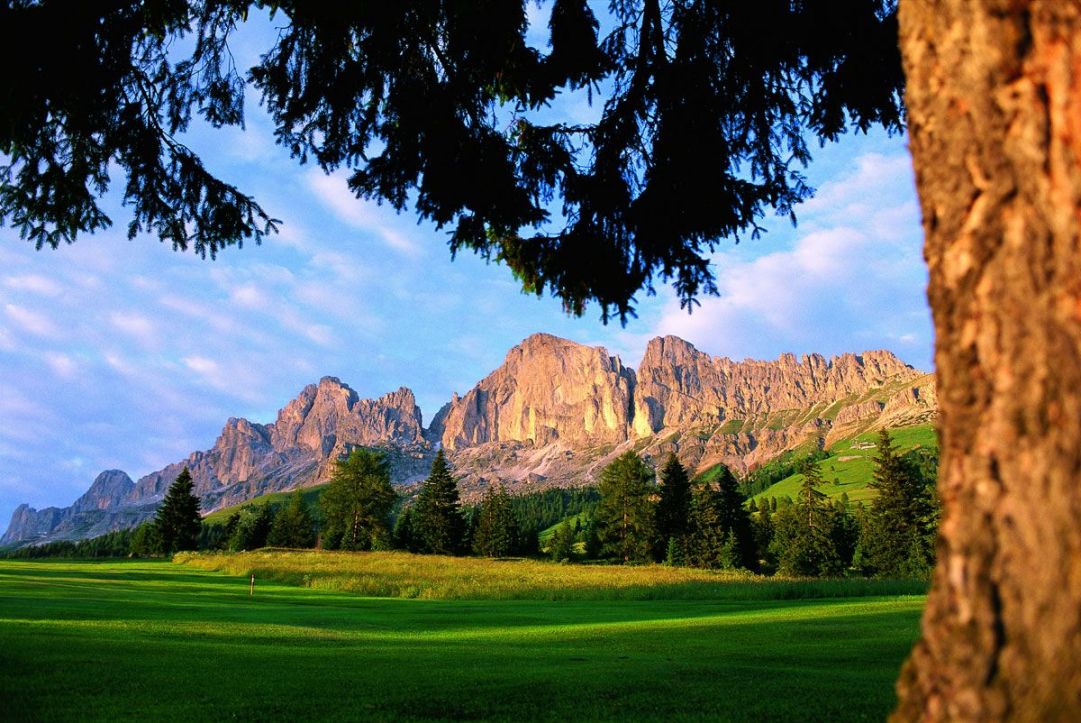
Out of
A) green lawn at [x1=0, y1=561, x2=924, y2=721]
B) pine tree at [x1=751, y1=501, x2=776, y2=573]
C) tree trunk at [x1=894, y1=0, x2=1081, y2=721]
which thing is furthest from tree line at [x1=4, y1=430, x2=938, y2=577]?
tree trunk at [x1=894, y1=0, x2=1081, y2=721]

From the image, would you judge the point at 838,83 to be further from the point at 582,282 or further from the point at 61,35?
the point at 61,35

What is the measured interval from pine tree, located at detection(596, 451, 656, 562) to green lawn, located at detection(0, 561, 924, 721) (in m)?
48.4

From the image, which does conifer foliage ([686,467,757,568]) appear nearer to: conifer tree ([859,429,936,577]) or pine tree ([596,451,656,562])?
pine tree ([596,451,656,562])

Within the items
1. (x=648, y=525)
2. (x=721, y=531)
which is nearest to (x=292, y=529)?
(x=648, y=525)

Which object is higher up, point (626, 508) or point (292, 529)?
point (626, 508)

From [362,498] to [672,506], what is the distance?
29691mm

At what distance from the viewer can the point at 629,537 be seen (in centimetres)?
5984

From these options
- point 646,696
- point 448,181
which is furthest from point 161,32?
point 646,696

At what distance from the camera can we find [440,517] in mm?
67562

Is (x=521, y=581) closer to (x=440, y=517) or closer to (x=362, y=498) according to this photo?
(x=440, y=517)

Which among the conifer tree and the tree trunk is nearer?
the tree trunk

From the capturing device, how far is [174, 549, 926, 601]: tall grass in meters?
24.5

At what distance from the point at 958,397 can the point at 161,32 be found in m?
7.24

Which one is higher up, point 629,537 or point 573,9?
point 573,9
